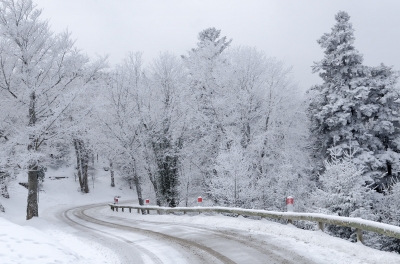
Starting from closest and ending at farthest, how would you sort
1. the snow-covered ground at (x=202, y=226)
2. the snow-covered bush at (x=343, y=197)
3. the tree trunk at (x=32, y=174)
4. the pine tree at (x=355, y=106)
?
the snow-covered ground at (x=202, y=226), the snow-covered bush at (x=343, y=197), the tree trunk at (x=32, y=174), the pine tree at (x=355, y=106)

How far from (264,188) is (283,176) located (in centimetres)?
140

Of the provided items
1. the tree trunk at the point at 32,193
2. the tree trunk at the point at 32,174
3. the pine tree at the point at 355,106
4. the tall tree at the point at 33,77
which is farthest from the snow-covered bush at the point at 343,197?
the tree trunk at the point at 32,193

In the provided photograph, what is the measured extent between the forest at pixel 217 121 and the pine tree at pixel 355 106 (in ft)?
0.32

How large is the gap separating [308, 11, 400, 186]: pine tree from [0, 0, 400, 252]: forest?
3.9 inches

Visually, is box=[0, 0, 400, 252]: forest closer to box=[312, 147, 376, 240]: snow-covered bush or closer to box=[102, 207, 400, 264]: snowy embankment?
box=[312, 147, 376, 240]: snow-covered bush

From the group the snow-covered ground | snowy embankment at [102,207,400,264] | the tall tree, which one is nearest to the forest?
the tall tree

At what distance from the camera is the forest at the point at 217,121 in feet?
59.1

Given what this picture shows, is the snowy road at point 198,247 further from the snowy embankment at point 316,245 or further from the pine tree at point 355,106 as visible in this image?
the pine tree at point 355,106

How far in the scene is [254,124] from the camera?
24797 mm

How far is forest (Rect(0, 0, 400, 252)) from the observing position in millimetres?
18016

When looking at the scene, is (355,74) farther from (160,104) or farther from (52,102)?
(52,102)

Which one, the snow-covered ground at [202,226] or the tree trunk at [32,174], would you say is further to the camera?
the tree trunk at [32,174]

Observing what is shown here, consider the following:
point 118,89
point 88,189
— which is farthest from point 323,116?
point 88,189

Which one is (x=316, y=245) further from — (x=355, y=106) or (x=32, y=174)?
(x=355, y=106)
